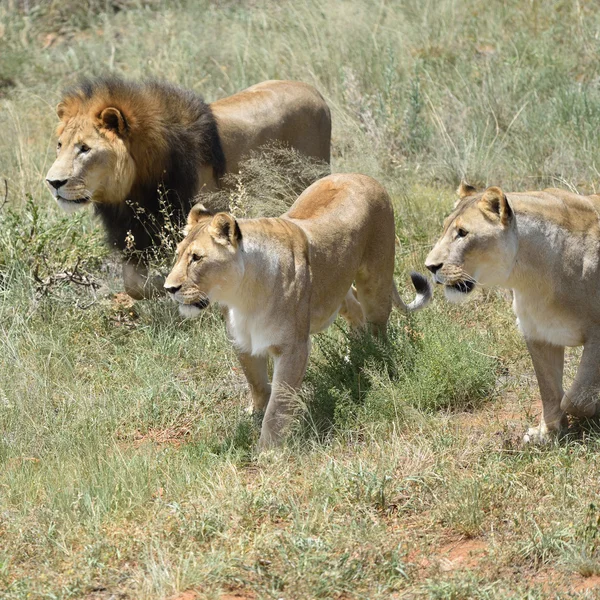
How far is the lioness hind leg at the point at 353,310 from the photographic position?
612 cm

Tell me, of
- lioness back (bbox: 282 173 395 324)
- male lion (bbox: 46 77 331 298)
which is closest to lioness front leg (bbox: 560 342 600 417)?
lioness back (bbox: 282 173 395 324)

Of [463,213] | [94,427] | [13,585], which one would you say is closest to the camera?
[13,585]

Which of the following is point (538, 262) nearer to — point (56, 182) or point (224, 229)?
point (224, 229)

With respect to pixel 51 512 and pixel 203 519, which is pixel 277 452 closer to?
pixel 203 519

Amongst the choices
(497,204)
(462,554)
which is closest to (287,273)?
(497,204)

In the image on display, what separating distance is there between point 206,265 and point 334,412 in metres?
1.04

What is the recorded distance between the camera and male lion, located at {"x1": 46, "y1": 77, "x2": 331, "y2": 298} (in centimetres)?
646

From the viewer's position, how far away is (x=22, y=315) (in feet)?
21.0

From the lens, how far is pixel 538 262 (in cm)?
446

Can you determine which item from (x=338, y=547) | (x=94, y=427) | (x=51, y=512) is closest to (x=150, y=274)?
(x=94, y=427)

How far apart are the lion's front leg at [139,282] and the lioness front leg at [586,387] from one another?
306cm

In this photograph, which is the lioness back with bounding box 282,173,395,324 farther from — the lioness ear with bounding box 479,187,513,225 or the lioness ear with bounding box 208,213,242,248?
the lioness ear with bounding box 479,187,513,225

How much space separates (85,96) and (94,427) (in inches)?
91.6

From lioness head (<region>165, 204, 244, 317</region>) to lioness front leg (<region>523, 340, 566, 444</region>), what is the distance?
1.42 metres
